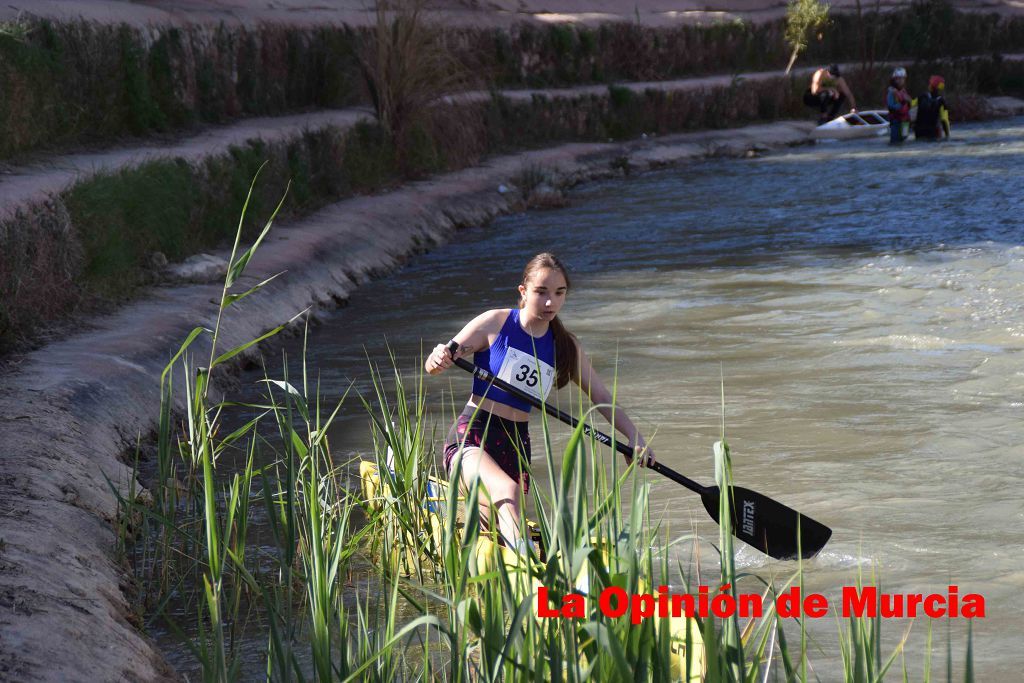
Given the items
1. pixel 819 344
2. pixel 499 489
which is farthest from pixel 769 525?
pixel 819 344

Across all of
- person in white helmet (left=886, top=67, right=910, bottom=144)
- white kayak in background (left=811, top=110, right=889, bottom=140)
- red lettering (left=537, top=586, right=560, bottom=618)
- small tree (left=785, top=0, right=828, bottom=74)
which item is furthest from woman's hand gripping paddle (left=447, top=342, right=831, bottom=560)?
small tree (left=785, top=0, right=828, bottom=74)

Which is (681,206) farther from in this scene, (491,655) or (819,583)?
(491,655)

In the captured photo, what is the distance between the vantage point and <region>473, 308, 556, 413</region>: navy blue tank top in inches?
194

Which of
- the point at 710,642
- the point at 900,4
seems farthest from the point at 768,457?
the point at 900,4

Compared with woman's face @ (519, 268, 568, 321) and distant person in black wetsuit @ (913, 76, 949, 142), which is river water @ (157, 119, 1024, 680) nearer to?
woman's face @ (519, 268, 568, 321)

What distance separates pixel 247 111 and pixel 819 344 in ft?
24.5

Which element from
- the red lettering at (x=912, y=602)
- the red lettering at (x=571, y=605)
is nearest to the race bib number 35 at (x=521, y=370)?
the red lettering at (x=912, y=602)

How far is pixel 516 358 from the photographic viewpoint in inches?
194

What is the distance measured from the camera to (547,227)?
14.4 metres

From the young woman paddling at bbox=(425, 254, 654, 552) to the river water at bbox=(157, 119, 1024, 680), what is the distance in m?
0.44

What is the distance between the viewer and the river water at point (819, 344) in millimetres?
5246

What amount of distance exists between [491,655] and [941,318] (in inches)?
282

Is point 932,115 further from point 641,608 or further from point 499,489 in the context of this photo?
point 641,608

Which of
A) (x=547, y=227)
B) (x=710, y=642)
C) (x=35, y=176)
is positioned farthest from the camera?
(x=547, y=227)
